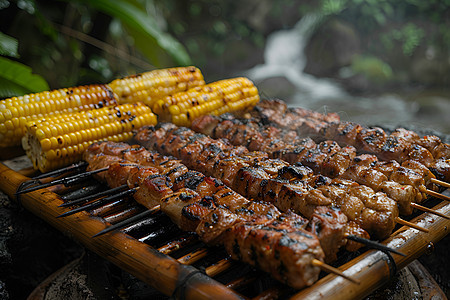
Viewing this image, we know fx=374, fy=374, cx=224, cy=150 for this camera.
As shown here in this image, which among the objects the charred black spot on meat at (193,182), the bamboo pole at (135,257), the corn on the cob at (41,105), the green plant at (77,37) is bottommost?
the bamboo pole at (135,257)

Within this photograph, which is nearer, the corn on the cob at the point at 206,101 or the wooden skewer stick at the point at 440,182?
the wooden skewer stick at the point at 440,182

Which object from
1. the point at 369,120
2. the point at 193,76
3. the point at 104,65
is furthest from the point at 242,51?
the point at 193,76

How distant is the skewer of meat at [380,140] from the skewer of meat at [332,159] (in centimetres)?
22

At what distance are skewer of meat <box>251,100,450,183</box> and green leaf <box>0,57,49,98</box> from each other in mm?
2695

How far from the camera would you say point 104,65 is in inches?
309

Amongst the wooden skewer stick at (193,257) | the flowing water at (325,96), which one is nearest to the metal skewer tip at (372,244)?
the wooden skewer stick at (193,257)

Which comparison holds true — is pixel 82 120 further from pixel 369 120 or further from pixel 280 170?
pixel 369 120

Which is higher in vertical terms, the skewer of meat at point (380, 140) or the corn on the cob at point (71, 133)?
the skewer of meat at point (380, 140)

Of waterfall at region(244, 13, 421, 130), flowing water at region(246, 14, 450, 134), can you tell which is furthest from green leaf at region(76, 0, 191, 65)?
waterfall at region(244, 13, 421, 130)

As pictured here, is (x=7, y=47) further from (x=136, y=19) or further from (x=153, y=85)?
(x=136, y=19)

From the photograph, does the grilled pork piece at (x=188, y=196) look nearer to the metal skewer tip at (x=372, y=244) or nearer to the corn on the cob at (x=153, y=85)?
the metal skewer tip at (x=372, y=244)

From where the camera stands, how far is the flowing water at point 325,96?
1103 cm

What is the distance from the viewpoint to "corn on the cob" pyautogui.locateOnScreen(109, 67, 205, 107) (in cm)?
450

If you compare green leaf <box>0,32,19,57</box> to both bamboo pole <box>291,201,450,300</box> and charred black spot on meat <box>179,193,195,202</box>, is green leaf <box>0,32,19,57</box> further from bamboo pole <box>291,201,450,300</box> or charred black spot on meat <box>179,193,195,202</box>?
bamboo pole <box>291,201,450,300</box>
